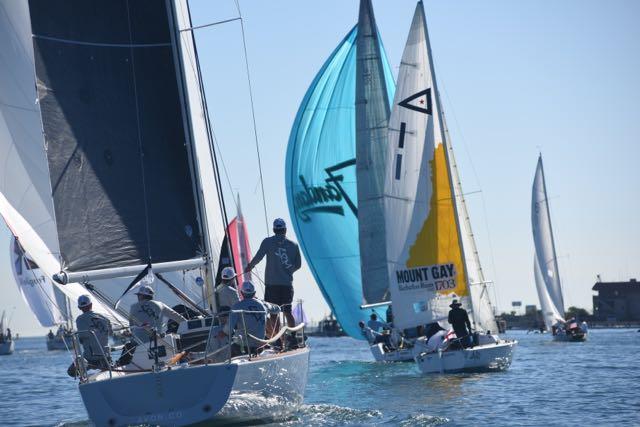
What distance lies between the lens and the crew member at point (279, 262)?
16719 mm

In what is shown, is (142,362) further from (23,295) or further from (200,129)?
(23,295)

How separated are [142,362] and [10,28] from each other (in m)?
6.61

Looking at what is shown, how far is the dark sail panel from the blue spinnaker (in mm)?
19162

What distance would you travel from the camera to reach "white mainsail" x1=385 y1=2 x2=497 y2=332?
27.5 m

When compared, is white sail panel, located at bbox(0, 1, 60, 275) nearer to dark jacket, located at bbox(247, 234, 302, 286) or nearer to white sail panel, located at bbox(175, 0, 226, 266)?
white sail panel, located at bbox(175, 0, 226, 266)

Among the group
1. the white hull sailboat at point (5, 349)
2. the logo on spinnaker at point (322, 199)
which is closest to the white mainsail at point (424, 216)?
the logo on spinnaker at point (322, 199)

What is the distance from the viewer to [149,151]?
1673 centimetres

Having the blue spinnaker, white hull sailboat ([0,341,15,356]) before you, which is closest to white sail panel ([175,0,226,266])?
the blue spinnaker

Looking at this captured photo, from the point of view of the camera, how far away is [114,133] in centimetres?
1662

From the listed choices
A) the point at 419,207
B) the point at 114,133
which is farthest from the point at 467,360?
the point at 114,133

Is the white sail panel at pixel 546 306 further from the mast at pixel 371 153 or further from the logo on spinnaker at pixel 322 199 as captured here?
the mast at pixel 371 153

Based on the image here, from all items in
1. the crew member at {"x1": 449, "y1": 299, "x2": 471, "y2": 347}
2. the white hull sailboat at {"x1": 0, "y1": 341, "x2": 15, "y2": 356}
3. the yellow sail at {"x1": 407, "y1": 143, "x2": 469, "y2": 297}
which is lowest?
the crew member at {"x1": 449, "y1": 299, "x2": 471, "y2": 347}

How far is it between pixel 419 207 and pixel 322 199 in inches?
343

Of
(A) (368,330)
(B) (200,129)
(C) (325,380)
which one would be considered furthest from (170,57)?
(A) (368,330)
